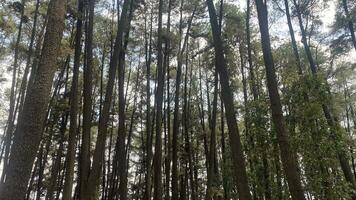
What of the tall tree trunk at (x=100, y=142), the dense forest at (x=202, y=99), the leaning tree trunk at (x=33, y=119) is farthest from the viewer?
the tall tree trunk at (x=100, y=142)

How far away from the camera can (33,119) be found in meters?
3.89

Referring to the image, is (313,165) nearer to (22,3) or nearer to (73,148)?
(73,148)

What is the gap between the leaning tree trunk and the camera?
3.64m

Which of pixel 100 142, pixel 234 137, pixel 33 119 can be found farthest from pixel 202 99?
pixel 33 119

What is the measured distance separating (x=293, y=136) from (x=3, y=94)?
12685 mm

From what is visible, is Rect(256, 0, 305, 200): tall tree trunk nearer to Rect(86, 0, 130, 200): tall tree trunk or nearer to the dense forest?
the dense forest

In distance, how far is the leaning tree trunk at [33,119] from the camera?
3.64 meters

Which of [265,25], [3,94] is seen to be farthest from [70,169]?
[3,94]

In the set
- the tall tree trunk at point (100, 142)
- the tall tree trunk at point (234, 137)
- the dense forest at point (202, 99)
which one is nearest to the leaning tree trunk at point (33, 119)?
the dense forest at point (202, 99)

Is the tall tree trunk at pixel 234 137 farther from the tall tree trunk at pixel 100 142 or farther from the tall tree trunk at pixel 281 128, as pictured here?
the tall tree trunk at pixel 100 142

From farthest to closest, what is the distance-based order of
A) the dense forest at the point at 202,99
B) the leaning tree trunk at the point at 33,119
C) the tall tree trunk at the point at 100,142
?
the tall tree trunk at the point at 100,142
the dense forest at the point at 202,99
the leaning tree trunk at the point at 33,119

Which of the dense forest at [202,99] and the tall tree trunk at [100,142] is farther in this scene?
the tall tree trunk at [100,142]

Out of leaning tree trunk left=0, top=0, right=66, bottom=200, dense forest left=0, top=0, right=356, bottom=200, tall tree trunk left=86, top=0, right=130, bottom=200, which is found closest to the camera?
leaning tree trunk left=0, top=0, right=66, bottom=200

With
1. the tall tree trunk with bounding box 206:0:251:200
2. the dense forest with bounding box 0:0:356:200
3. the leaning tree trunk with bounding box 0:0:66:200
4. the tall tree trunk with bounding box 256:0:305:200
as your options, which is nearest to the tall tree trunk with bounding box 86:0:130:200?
the dense forest with bounding box 0:0:356:200
